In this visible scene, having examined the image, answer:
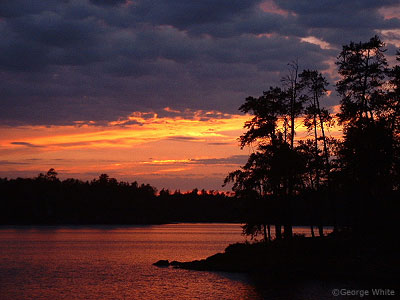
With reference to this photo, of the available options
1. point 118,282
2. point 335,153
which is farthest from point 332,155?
point 118,282

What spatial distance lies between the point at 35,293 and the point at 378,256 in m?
31.4

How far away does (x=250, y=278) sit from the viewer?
46812 millimetres

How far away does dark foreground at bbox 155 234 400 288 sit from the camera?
43.6 meters

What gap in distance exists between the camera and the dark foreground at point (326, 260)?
43594mm

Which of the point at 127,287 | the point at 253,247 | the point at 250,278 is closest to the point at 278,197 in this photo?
the point at 253,247

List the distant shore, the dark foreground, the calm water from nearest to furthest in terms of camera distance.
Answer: the calm water, the dark foreground, the distant shore

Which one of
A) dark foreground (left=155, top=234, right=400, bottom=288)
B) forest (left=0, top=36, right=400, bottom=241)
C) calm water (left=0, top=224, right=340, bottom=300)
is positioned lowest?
calm water (left=0, top=224, right=340, bottom=300)

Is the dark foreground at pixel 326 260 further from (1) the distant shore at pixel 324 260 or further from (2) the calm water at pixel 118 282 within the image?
(2) the calm water at pixel 118 282

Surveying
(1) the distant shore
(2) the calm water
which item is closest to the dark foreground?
(1) the distant shore

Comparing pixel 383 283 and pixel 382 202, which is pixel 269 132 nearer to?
pixel 382 202

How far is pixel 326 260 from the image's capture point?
154ft

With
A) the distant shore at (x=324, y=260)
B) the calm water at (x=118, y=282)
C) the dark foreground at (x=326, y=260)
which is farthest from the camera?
the distant shore at (x=324, y=260)

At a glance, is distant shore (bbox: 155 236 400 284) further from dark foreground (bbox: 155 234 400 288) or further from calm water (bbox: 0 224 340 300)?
calm water (bbox: 0 224 340 300)

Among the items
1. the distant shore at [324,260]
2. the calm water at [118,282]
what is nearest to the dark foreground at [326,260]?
the distant shore at [324,260]
